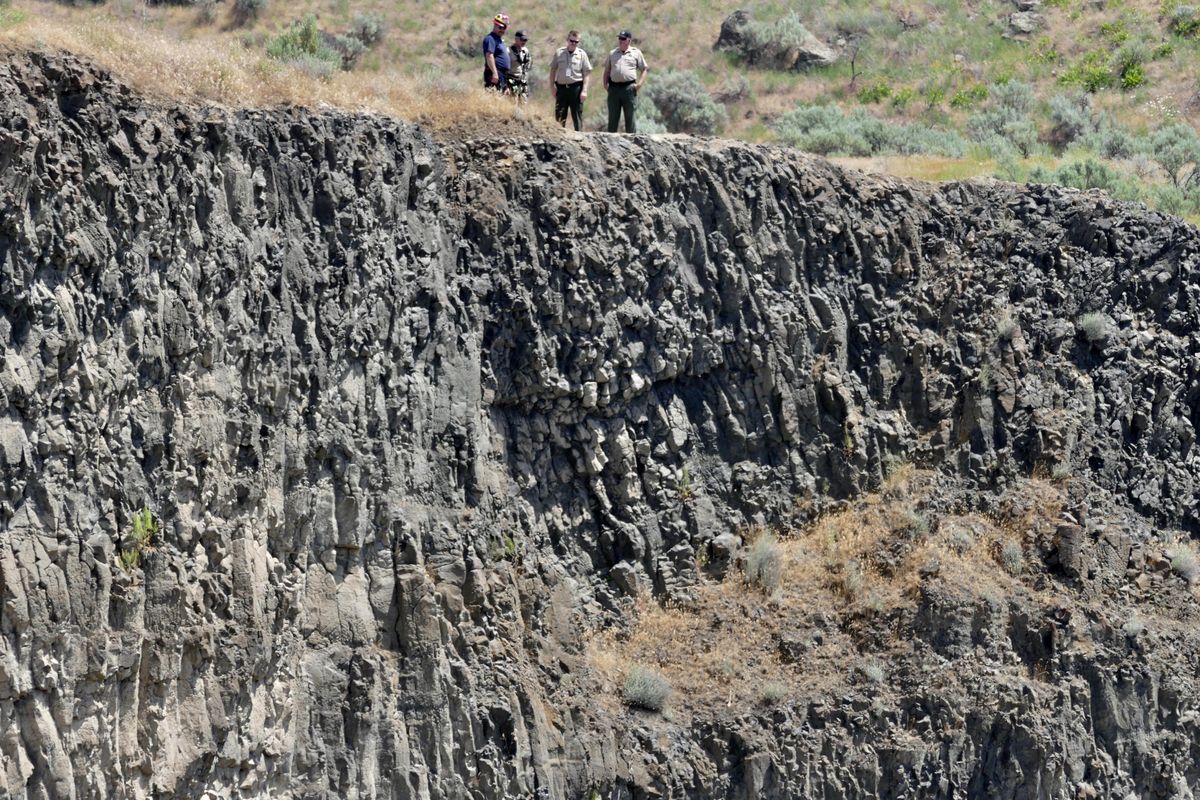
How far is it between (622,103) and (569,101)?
78 centimetres

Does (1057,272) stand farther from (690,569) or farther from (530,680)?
(530,680)

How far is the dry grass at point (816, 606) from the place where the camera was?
18812 mm

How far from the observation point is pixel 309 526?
16641 mm

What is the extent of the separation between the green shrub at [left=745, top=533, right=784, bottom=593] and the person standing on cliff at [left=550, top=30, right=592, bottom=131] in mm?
5411

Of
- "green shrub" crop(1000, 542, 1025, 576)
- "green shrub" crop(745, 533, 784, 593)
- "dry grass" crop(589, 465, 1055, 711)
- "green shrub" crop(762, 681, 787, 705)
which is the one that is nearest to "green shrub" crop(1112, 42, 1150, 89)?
"dry grass" crop(589, 465, 1055, 711)

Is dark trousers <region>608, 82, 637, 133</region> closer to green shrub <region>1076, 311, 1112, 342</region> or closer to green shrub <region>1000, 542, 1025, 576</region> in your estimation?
green shrub <region>1076, 311, 1112, 342</region>

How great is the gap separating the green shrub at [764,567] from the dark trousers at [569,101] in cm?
545

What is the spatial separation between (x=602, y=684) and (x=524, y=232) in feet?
16.0

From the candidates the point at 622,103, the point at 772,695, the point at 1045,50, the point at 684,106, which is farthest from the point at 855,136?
the point at 772,695

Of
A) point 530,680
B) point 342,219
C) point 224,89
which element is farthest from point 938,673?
point 224,89

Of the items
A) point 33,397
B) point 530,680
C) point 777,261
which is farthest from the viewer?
point 777,261

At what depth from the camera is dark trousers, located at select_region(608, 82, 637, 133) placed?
21.4 m

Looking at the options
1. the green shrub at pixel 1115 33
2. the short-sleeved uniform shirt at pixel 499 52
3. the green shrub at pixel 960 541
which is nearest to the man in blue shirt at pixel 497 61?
the short-sleeved uniform shirt at pixel 499 52

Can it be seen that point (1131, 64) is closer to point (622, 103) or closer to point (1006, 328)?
point (1006, 328)
